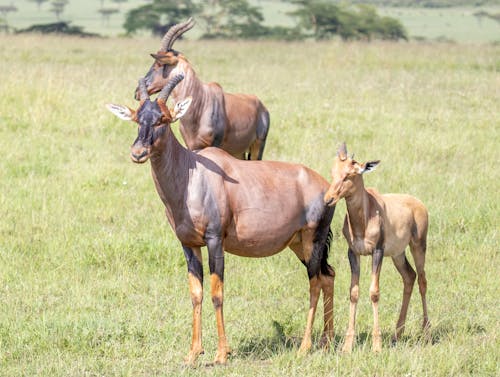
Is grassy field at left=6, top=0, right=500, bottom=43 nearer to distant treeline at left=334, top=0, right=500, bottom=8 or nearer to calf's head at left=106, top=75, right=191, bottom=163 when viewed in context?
distant treeline at left=334, top=0, right=500, bottom=8

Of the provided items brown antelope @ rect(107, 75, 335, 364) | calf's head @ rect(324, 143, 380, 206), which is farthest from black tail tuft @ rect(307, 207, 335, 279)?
calf's head @ rect(324, 143, 380, 206)

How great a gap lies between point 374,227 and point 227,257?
9.18 ft

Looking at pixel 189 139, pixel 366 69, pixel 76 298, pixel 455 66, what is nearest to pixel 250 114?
pixel 189 139

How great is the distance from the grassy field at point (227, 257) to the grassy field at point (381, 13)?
5590 cm

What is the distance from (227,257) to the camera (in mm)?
9789

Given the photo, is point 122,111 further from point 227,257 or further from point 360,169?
point 227,257

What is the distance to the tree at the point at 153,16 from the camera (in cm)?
5525

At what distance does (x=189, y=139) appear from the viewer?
10906mm

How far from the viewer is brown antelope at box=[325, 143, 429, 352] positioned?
23.2 feet

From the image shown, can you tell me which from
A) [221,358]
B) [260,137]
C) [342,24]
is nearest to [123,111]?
[221,358]

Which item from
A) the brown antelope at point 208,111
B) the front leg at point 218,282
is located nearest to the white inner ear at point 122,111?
the front leg at point 218,282

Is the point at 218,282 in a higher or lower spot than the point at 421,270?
higher

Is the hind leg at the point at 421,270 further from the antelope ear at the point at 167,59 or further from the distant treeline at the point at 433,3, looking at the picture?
the distant treeline at the point at 433,3

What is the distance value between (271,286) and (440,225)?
8.81 feet
